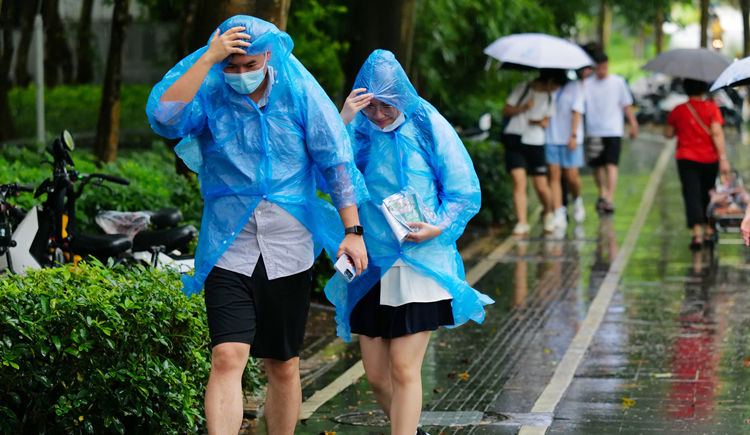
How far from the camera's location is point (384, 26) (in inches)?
470

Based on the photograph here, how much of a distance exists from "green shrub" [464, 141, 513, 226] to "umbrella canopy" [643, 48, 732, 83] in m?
2.43

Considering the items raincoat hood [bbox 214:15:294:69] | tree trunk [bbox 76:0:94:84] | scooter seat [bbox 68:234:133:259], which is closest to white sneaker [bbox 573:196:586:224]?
tree trunk [bbox 76:0:94:84]

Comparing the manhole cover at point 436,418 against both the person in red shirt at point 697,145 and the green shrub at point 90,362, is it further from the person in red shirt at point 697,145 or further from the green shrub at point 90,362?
the person in red shirt at point 697,145

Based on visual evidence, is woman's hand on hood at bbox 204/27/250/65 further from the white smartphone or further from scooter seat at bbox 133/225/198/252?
scooter seat at bbox 133/225/198/252

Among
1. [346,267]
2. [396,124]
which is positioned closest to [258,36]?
[396,124]

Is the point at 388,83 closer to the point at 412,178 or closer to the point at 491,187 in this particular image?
the point at 412,178

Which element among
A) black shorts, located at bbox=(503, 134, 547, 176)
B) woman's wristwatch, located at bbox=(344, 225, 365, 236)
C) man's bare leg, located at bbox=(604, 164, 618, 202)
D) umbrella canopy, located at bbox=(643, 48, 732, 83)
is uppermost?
umbrella canopy, located at bbox=(643, 48, 732, 83)

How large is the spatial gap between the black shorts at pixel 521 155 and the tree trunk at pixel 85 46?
614 centimetres

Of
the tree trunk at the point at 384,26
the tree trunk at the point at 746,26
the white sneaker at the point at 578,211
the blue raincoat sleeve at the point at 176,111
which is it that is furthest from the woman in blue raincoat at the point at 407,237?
the tree trunk at the point at 746,26

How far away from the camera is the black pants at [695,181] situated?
11.3 m

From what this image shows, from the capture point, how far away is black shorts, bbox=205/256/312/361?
432 centimetres

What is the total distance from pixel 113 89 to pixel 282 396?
9033mm

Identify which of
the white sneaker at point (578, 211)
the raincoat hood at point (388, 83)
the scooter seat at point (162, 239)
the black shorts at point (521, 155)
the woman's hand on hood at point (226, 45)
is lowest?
the white sneaker at point (578, 211)

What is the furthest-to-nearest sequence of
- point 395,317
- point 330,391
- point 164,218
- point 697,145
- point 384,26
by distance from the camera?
point 384,26
point 697,145
point 164,218
point 330,391
point 395,317
